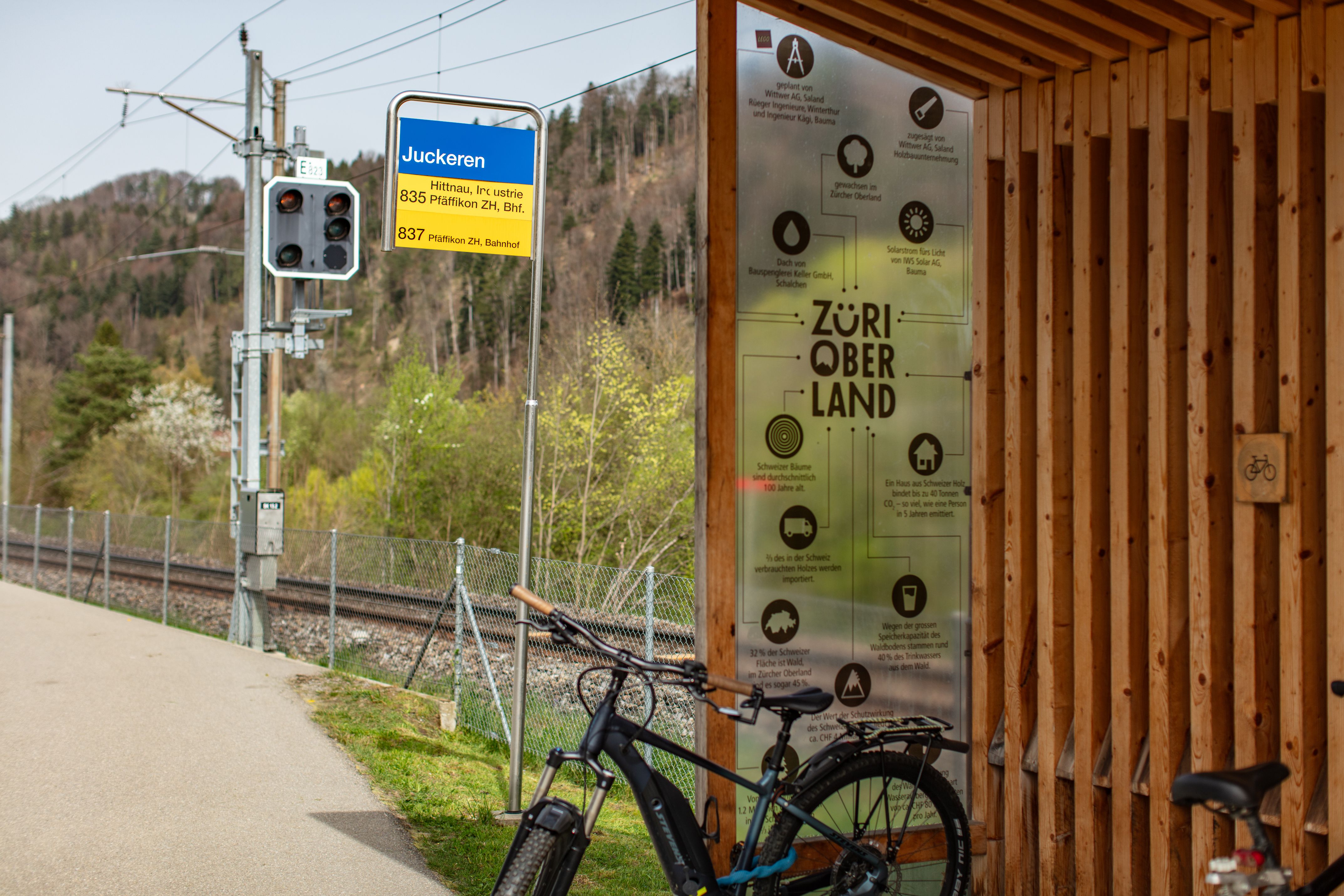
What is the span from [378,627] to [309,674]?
2.43 meters

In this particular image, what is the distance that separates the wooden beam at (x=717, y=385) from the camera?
445cm

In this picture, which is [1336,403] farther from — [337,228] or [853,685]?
[337,228]

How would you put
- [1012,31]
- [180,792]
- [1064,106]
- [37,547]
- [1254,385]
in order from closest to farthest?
1. [1254,385]
2. [1012,31]
3. [1064,106]
4. [180,792]
5. [37,547]

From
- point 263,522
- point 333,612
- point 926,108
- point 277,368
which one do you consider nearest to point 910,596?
point 926,108

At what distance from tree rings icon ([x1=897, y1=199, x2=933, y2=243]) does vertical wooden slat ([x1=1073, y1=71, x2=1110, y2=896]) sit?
61cm

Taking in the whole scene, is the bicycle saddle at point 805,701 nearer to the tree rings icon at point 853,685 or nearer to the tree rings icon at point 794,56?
the tree rings icon at point 853,685

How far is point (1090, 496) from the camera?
4.49 metres

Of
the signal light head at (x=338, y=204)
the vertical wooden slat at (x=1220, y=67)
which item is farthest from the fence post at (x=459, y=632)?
the vertical wooden slat at (x=1220, y=67)

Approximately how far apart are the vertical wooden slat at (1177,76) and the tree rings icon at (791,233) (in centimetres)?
136

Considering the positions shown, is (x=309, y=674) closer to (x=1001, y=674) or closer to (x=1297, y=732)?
(x=1001, y=674)

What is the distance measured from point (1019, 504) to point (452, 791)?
4.08 meters

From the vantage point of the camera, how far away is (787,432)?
4.64m

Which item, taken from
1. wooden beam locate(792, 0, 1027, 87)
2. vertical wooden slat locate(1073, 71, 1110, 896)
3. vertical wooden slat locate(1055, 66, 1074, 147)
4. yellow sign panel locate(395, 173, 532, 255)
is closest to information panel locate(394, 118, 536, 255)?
yellow sign panel locate(395, 173, 532, 255)

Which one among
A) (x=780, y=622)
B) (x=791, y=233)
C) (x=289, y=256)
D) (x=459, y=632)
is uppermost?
(x=289, y=256)
